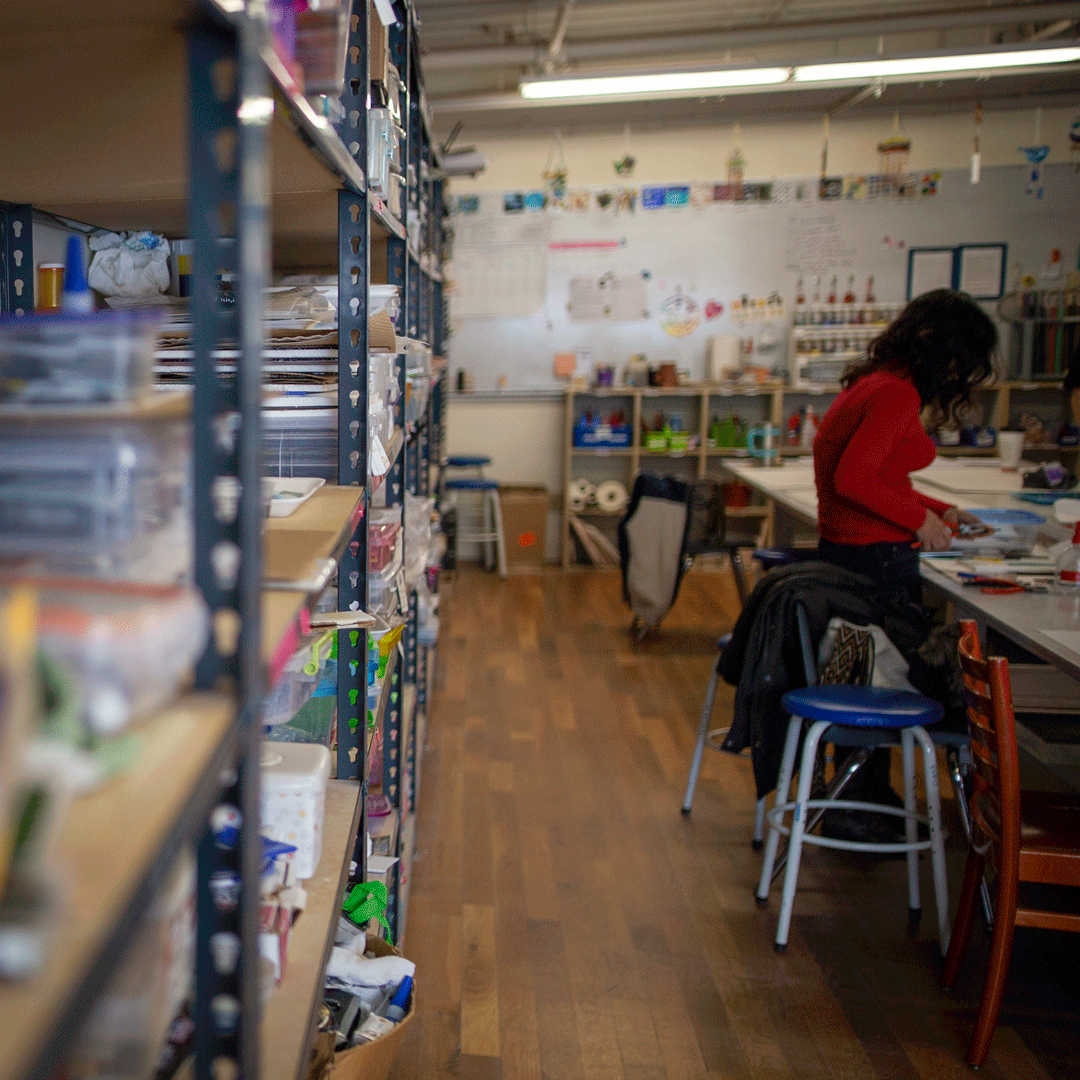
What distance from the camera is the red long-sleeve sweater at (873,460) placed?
105 inches

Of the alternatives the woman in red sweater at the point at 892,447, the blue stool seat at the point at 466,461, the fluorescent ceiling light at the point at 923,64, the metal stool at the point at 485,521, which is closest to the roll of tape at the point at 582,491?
the metal stool at the point at 485,521

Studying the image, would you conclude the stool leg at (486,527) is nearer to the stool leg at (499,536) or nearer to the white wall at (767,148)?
the stool leg at (499,536)

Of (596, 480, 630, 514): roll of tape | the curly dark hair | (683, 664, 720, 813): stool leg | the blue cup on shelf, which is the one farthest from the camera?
(596, 480, 630, 514): roll of tape

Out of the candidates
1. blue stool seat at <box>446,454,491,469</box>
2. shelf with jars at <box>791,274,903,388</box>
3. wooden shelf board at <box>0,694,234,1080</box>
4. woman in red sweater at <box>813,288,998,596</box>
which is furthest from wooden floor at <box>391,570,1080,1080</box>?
shelf with jars at <box>791,274,903,388</box>

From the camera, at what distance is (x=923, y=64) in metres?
4.64

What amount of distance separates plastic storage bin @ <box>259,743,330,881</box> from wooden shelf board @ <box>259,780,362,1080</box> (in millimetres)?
48

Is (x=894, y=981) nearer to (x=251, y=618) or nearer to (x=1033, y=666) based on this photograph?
(x=1033, y=666)

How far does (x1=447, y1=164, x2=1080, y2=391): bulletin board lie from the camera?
20.6ft

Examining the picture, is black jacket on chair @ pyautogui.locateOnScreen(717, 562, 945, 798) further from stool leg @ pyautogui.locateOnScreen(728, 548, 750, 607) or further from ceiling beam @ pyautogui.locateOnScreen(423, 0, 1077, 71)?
ceiling beam @ pyautogui.locateOnScreen(423, 0, 1077, 71)

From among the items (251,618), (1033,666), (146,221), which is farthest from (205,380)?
(1033,666)

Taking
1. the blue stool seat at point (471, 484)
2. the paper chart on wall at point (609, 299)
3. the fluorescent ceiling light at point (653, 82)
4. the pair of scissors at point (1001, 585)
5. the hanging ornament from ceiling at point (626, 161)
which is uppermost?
the hanging ornament from ceiling at point (626, 161)

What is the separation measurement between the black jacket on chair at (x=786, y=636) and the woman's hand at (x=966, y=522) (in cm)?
63

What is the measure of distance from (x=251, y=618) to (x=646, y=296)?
20.2 ft

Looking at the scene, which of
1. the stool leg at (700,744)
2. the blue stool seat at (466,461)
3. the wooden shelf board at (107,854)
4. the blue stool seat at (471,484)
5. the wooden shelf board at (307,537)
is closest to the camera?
the wooden shelf board at (107,854)
